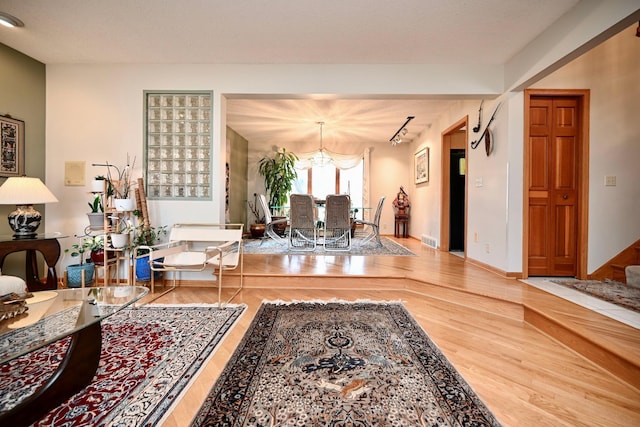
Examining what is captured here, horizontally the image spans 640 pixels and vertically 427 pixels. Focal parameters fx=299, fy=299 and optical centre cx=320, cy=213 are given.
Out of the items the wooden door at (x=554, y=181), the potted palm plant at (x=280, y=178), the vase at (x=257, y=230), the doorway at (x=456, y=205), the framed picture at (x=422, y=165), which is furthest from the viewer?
the potted palm plant at (x=280, y=178)

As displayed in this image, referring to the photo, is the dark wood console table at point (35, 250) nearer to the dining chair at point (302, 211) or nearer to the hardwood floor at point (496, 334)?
the hardwood floor at point (496, 334)

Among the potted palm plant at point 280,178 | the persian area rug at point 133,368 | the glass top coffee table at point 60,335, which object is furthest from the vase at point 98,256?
the potted palm plant at point 280,178

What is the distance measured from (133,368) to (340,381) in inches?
45.4

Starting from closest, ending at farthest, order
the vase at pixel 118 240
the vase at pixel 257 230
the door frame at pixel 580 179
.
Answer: the vase at pixel 118 240 < the door frame at pixel 580 179 < the vase at pixel 257 230

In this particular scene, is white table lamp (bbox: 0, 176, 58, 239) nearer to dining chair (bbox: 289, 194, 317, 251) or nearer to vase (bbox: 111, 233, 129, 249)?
vase (bbox: 111, 233, 129, 249)

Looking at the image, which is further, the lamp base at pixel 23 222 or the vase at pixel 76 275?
the vase at pixel 76 275

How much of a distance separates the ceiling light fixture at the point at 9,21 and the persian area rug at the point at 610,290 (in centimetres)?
556

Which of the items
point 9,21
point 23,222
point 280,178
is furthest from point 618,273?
point 9,21

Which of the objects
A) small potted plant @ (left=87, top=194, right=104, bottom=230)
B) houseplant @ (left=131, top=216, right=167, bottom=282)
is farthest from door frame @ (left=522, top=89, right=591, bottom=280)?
small potted plant @ (left=87, top=194, right=104, bottom=230)

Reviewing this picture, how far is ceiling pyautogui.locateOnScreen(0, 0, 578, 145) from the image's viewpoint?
2.40 metres

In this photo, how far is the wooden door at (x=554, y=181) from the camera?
3344 millimetres

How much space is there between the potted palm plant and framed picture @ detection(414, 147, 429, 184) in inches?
112

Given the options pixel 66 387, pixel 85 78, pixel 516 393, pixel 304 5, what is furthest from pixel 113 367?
pixel 85 78

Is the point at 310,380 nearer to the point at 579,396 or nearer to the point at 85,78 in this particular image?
the point at 579,396
